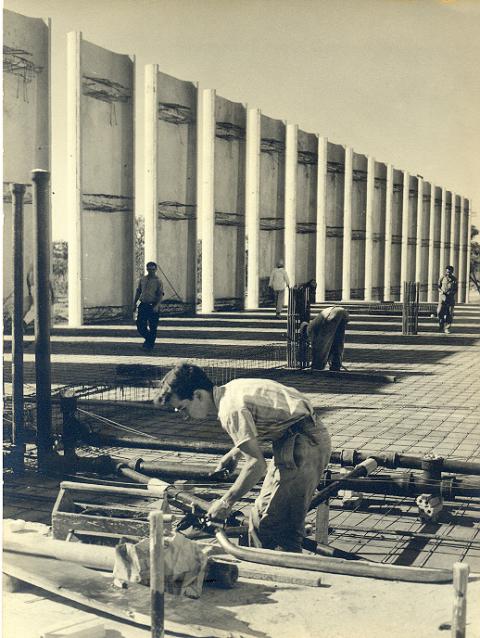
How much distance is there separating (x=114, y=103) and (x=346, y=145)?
12.5ft

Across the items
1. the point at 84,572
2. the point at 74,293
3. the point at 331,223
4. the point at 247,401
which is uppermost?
the point at 331,223

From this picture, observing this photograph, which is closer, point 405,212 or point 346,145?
point 346,145

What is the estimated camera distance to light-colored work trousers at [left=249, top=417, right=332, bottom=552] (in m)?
3.41

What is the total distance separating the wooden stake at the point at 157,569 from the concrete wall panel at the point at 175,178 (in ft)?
10.9

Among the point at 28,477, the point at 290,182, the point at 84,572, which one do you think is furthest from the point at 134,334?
the point at 84,572

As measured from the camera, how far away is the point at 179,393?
3.23m

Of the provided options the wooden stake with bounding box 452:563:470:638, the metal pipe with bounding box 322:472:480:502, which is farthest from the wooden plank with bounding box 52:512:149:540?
the wooden stake with bounding box 452:563:470:638

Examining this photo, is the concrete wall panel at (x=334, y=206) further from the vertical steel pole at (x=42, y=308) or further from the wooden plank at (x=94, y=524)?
the wooden plank at (x=94, y=524)

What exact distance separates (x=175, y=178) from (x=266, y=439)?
4.60 meters

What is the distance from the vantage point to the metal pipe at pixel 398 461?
416cm

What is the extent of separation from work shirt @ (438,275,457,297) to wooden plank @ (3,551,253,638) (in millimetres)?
2831

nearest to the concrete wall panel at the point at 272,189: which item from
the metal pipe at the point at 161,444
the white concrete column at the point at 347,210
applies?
the white concrete column at the point at 347,210

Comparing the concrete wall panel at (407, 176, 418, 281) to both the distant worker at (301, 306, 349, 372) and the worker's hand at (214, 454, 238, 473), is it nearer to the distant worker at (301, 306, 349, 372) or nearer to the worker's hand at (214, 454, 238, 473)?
the distant worker at (301, 306, 349, 372)

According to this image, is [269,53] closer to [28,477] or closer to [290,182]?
[290,182]
